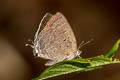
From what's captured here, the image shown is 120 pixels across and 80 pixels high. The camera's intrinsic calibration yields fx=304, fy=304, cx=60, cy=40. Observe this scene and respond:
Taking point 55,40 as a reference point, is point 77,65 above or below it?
Answer: below

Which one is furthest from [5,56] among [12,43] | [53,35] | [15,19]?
[53,35]

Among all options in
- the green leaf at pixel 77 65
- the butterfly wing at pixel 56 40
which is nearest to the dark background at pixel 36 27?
the butterfly wing at pixel 56 40

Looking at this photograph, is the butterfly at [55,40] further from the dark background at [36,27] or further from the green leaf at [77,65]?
the dark background at [36,27]

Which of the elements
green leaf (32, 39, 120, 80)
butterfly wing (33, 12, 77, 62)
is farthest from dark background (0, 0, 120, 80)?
green leaf (32, 39, 120, 80)

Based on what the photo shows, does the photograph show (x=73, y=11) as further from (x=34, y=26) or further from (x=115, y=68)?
(x=115, y=68)

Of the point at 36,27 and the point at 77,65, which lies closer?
the point at 77,65

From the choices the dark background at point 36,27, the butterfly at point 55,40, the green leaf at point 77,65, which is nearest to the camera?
the green leaf at point 77,65

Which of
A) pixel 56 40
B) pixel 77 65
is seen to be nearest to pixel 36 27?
pixel 56 40

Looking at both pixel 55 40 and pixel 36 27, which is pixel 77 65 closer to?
pixel 55 40

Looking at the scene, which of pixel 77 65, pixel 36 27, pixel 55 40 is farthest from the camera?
pixel 36 27
